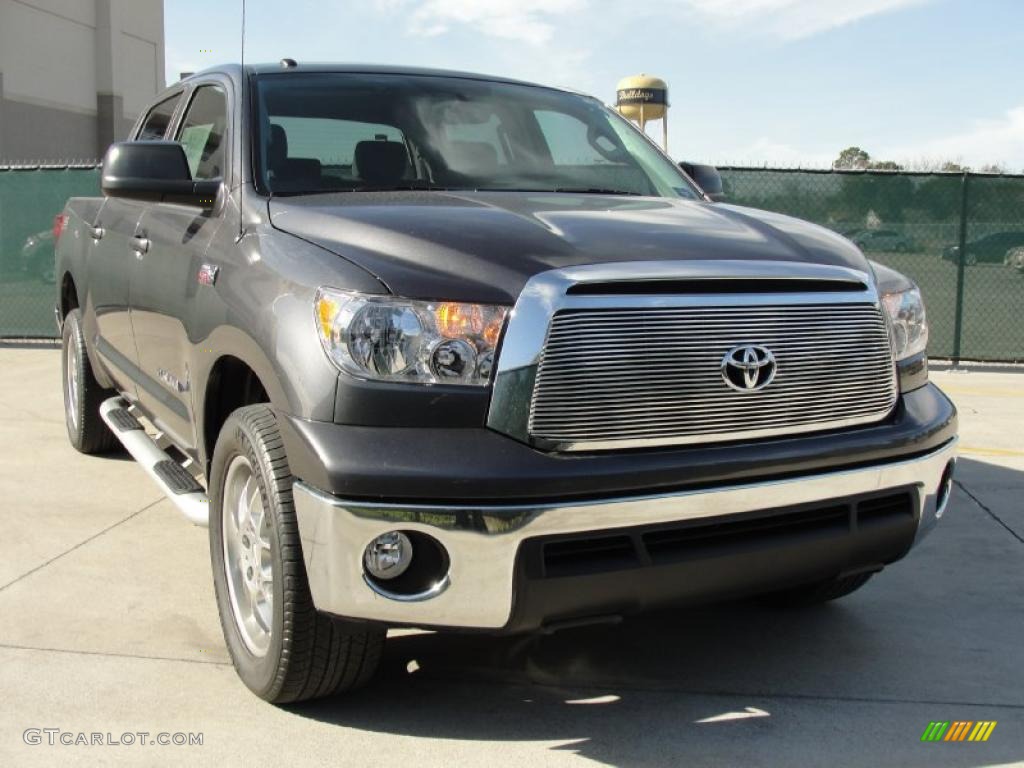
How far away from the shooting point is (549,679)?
349 centimetres

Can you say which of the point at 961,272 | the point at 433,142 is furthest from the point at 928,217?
the point at 433,142

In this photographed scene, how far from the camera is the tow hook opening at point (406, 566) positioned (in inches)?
108

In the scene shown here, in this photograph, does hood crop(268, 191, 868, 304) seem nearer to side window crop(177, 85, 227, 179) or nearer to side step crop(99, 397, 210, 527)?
side window crop(177, 85, 227, 179)

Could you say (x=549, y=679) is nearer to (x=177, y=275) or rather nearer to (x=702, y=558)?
(x=702, y=558)

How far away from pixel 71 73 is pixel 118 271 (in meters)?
33.2

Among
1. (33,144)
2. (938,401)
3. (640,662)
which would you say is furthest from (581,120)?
(33,144)

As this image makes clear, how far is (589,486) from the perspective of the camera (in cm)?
273

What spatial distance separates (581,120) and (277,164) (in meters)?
1.52

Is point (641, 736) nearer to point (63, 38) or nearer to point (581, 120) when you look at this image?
point (581, 120)

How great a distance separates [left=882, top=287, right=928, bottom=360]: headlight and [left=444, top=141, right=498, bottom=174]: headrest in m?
1.48

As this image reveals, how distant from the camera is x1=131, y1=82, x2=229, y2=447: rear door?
3.87 metres

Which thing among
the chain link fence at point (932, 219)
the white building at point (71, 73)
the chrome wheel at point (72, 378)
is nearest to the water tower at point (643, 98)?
the chain link fence at point (932, 219)

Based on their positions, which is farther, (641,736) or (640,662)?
(640,662)

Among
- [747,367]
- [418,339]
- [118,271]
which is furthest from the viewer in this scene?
[118,271]
